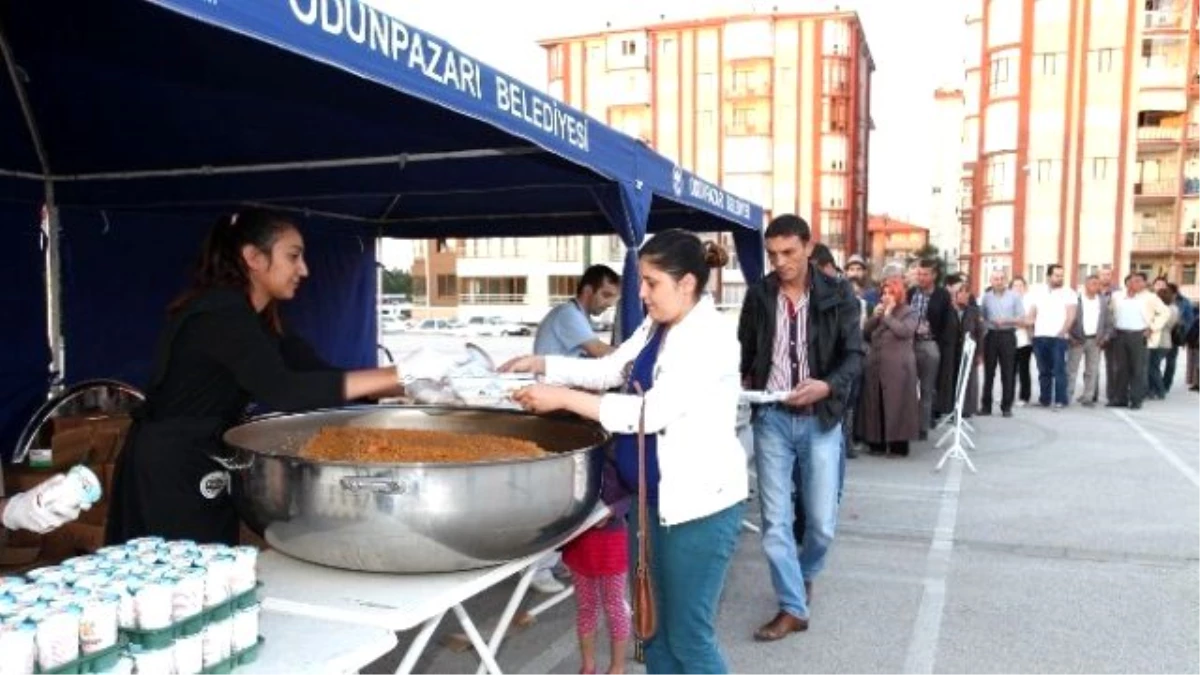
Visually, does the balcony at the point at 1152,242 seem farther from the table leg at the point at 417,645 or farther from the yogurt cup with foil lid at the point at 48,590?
the yogurt cup with foil lid at the point at 48,590

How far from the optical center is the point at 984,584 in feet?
15.0

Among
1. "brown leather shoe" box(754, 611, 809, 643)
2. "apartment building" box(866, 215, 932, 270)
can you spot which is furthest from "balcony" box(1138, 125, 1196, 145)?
"brown leather shoe" box(754, 611, 809, 643)

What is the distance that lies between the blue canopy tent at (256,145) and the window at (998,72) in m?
37.4

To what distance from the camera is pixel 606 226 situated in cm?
658

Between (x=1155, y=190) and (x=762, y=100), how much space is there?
20444mm

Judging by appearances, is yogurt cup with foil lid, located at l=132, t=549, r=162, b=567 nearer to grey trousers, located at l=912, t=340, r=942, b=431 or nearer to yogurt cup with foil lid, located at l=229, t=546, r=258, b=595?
yogurt cup with foil lid, located at l=229, t=546, r=258, b=595

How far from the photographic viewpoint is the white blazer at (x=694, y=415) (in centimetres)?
230

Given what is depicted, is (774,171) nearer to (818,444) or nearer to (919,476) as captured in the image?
(919,476)

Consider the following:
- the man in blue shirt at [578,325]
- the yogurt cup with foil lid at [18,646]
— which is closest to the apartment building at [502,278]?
the man in blue shirt at [578,325]

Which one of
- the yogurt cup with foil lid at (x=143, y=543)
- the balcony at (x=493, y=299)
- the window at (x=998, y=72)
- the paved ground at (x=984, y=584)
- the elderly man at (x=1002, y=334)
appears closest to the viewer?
the yogurt cup with foil lid at (x=143, y=543)

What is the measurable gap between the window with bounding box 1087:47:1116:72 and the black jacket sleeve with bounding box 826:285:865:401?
40094 mm

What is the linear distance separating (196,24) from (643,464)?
1978mm

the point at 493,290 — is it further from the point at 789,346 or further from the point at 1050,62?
the point at 789,346

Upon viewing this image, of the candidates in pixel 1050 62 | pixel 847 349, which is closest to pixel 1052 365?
pixel 847 349
